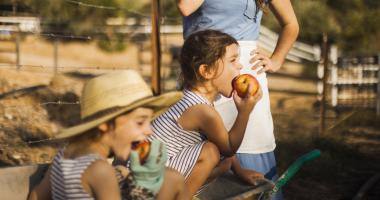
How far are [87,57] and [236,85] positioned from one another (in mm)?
21720

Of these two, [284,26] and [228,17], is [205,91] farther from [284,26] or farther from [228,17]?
[284,26]

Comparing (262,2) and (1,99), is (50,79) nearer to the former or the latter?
(1,99)

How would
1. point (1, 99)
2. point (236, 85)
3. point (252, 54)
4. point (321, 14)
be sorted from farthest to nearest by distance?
point (321, 14)
point (1, 99)
point (252, 54)
point (236, 85)

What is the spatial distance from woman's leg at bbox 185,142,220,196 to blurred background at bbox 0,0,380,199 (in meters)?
1.72

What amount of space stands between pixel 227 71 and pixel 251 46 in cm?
27

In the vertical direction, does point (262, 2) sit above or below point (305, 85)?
above

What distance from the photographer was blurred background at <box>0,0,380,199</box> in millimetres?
8547

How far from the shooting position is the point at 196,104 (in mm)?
3742

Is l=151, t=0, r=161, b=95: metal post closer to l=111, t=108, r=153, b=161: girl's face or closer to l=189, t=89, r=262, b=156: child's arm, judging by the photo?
l=189, t=89, r=262, b=156: child's arm

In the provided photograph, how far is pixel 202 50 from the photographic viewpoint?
12.5 ft

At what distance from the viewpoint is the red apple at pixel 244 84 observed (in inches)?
144

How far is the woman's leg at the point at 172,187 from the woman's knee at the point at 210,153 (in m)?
0.38

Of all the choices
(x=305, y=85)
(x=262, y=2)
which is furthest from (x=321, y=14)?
(x=262, y=2)

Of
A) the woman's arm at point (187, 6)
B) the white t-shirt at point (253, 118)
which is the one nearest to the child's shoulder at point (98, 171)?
the woman's arm at point (187, 6)
